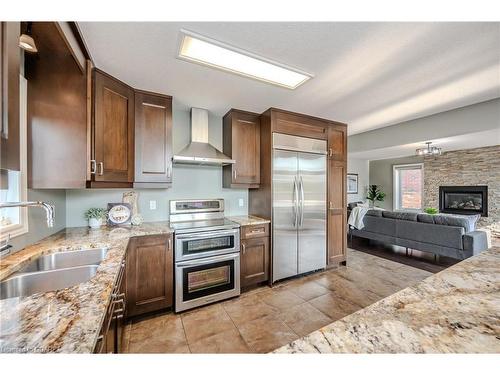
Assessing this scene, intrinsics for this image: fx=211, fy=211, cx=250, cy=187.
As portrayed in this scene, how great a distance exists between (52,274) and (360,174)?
306 inches

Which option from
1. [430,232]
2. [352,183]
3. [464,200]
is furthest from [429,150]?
[352,183]

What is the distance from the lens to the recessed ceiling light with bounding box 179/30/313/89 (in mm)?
1496

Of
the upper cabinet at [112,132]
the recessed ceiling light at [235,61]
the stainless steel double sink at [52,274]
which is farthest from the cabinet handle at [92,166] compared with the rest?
the recessed ceiling light at [235,61]

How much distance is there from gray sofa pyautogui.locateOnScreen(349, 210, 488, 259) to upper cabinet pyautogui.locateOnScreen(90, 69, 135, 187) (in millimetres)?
4503

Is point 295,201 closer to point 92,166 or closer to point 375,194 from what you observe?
point 92,166

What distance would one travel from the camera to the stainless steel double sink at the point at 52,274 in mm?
1114

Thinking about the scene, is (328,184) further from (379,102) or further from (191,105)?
(191,105)

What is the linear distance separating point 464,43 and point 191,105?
2.52 metres

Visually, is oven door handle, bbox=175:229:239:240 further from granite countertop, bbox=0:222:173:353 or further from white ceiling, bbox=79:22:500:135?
white ceiling, bbox=79:22:500:135

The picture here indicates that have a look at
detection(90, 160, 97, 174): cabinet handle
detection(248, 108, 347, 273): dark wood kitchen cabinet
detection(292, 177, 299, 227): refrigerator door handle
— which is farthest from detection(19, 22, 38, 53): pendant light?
detection(292, 177, 299, 227): refrigerator door handle

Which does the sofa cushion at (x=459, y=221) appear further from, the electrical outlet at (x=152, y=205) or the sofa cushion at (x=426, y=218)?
the electrical outlet at (x=152, y=205)

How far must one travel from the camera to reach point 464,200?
5.54 metres
